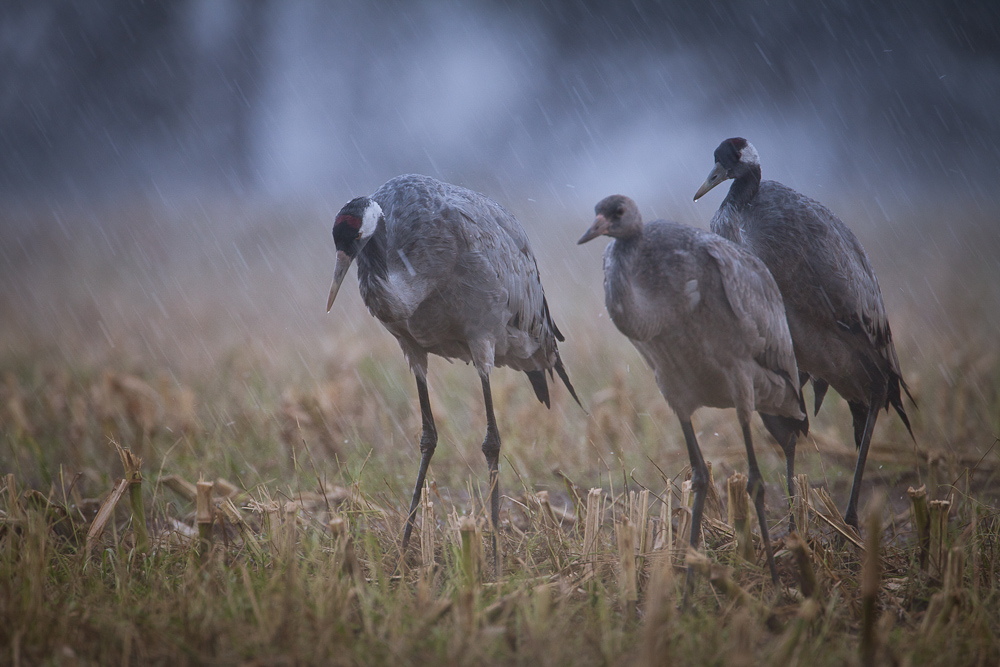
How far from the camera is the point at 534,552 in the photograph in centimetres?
310

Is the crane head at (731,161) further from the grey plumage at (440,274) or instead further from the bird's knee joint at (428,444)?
the bird's knee joint at (428,444)

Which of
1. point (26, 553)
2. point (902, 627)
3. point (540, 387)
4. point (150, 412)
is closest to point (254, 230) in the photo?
point (150, 412)

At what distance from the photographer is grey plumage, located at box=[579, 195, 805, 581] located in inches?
92.0

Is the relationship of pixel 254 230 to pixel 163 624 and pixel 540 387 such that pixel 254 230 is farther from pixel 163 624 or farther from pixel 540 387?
pixel 163 624

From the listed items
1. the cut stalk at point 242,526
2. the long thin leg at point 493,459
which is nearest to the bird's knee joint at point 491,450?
the long thin leg at point 493,459

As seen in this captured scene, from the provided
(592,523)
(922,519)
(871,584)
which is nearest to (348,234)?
(592,523)

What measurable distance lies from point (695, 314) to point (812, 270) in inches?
35.1

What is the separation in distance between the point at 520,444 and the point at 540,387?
0.92 m

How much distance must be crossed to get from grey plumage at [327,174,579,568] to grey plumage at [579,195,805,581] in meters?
0.95

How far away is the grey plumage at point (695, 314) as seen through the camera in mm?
2338

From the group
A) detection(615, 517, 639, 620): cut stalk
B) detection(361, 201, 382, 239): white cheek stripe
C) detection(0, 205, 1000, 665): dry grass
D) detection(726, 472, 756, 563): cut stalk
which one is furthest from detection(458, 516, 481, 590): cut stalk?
detection(361, 201, 382, 239): white cheek stripe

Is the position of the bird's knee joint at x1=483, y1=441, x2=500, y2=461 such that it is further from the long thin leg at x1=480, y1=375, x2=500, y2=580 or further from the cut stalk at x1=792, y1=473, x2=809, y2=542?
the cut stalk at x1=792, y1=473, x2=809, y2=542

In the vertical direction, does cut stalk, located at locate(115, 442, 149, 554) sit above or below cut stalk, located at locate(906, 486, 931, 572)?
above

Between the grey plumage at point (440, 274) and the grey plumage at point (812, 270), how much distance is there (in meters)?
0.95
